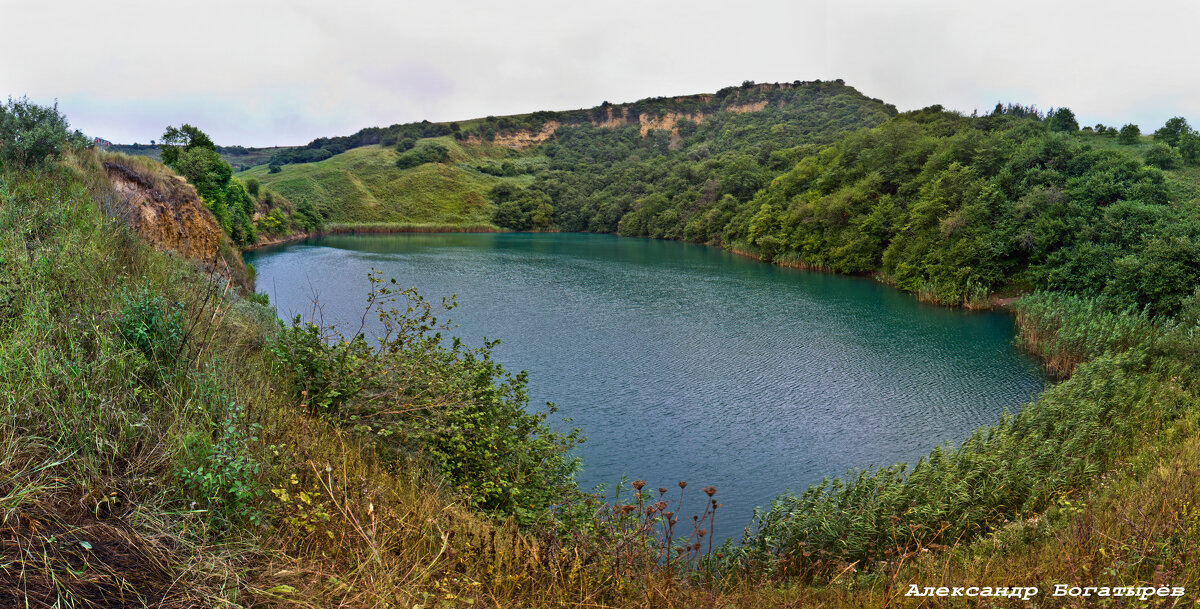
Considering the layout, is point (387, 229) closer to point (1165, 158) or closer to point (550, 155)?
point (550, 155)

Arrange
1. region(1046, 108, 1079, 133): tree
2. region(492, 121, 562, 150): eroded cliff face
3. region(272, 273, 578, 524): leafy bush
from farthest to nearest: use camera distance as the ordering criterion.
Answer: region(492, 121, 562, 150): eroded cliff face, region(1046, 108, 1079, 133): tree, region(272, 273, 578, 524): leafy bush

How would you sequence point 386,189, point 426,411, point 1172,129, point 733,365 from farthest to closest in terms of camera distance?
point 386,189 < point 1172,129 < point 733,365 < point 426,411

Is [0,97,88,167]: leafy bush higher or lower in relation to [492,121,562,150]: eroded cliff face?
lower

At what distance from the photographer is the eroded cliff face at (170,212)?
49.9ft

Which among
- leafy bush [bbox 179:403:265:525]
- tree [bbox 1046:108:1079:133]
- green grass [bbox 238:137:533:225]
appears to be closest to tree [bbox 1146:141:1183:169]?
tree [bbox 1046:108:1079:133]

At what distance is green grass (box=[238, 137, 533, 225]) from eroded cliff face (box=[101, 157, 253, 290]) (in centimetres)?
7719

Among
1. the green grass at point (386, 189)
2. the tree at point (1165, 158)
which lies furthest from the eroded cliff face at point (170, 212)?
the green grass at point (386, 189)

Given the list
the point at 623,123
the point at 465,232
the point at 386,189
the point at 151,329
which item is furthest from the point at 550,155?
the point at 151,329

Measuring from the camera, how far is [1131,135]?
1635 inches

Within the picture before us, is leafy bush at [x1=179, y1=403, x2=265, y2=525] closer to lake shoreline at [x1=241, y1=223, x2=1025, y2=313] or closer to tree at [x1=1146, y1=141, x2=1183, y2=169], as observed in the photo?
lake shoreline at [x1=241, y1=223, x2=1025, y2=313]

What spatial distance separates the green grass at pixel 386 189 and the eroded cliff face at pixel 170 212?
253ft

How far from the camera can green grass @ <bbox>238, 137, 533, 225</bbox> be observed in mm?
97812

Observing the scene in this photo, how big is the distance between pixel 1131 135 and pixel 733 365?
43.1 m

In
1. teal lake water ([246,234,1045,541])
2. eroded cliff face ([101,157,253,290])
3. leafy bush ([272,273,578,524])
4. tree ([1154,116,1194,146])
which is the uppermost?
tree ([1154,116,1194,146])
